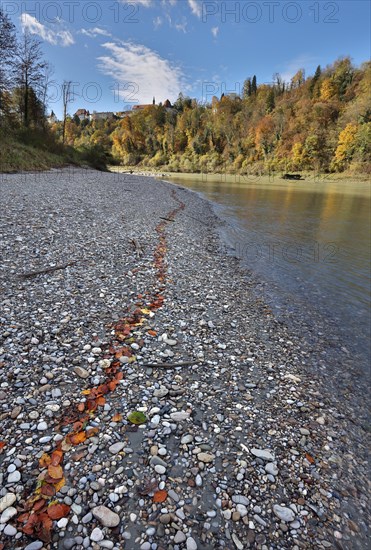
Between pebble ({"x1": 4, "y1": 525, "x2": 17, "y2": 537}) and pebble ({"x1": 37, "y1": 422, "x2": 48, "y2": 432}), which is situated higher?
pebble ({"x1": 37, "y1": 422, "x2": 48, "y2": 432})

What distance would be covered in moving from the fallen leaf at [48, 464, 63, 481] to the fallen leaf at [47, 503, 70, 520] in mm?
227

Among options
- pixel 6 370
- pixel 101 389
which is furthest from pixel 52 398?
pixel 6 370

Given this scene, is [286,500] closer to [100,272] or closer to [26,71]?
[100,272]

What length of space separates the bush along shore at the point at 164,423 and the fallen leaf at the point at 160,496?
12 mm

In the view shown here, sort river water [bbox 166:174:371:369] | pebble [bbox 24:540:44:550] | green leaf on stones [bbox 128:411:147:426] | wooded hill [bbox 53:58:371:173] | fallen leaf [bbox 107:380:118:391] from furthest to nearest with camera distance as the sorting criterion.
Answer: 1. wooded hill [bbox 53:58:371:173]
2. river water [bbox 166:174:371:369]
3. fallen leaf [bbox 107:380:118:391]
4. green leaf on stones [bbox 128:411:147:426]
5. pebble [bbox 24:540:44:550]

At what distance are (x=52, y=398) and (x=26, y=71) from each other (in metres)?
49.2

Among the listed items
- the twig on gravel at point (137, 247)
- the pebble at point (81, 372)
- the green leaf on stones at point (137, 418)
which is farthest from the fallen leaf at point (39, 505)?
the twig on gravel at point (137, 247)

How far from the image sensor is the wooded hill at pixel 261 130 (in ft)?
234

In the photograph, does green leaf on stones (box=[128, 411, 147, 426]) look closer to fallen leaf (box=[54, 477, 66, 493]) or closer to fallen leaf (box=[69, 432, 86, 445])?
fallen leaf (box=[69, 432, 86, 445])

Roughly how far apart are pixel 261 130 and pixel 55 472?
112 meters

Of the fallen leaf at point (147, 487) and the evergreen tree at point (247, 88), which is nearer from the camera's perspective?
the fallen leaf at point (147, 487)

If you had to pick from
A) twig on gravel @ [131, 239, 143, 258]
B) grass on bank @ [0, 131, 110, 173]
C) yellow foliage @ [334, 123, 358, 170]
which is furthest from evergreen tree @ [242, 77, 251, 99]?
twig on gravel @ [131, 239, 143, 258]

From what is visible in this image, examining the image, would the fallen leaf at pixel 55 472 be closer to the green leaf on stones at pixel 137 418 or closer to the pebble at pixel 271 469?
the green leaf on stones at pixel 137 418

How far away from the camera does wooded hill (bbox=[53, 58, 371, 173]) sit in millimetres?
71438
